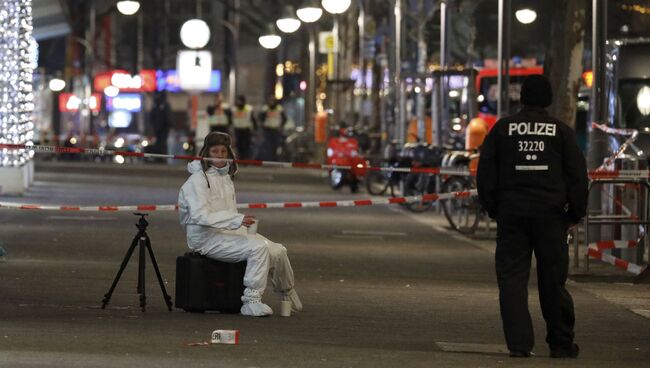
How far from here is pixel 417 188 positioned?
95.8 ft

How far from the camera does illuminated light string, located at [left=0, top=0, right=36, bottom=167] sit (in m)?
30.7

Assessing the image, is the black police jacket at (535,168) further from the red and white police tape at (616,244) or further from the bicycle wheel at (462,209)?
the bicycle wheel at (462,209)

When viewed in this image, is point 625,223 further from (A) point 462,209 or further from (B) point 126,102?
(B) point 126,102

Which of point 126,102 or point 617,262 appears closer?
point 617,262

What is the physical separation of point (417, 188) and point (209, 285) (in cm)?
1540

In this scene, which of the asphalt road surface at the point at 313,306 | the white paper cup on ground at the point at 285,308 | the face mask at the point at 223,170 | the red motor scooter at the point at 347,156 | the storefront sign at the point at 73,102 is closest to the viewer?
the asphalt road surface at the point at 313,306

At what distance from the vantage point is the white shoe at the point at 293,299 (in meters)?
14.1

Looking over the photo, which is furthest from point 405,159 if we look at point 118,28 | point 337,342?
point 118,28

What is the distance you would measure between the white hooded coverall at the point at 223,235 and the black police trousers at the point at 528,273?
2.37m

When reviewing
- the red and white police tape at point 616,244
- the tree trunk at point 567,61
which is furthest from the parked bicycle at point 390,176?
the red and white police tape at point 616,244

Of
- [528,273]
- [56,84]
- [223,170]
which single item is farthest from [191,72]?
[528,273]

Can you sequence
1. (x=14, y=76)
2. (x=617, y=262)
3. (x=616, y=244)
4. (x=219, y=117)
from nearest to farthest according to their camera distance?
(x=617, y=262) < (x=616, y=244) < (x=14, y=76) < (x=219, y=117)

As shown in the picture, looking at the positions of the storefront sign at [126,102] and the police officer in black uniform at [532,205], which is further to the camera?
the storefront sign at [126,102]

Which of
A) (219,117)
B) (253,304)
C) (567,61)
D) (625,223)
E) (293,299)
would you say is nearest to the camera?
(253,304)
